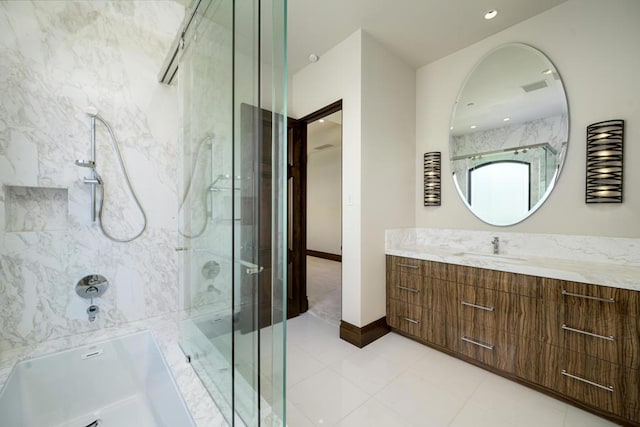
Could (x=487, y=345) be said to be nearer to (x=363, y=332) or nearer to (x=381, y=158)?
(x=363, y=332)

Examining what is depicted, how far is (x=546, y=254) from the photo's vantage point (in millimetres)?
1993

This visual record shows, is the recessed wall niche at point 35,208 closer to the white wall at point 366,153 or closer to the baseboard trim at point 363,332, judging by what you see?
the white wall at point 366,153

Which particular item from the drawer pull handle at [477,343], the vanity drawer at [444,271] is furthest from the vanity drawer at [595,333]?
the vanity drawer at [444,271]

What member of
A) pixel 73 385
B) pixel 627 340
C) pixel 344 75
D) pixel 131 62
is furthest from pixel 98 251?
pixel 627 340

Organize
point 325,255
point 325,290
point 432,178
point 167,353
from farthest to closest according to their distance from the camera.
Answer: point 325,255 < point 325,290 < point 432,178 < point 167,353

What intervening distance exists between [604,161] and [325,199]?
5197 millimetres

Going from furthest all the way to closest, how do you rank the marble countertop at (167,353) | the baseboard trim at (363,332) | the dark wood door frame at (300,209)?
the dark wood door frame at (300,209)
the baseboard trim at (363,332)
the marble countertop at (167,353)

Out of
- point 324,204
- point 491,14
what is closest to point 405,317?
point 491,14

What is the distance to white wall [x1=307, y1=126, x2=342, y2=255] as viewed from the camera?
6176 millimetres

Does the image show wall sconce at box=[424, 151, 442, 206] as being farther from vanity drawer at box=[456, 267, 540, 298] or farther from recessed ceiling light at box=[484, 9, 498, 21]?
recessed ceiling light at box=[484, 9, 498, 21]

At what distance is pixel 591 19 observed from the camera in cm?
179

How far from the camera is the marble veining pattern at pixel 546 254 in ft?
4.84

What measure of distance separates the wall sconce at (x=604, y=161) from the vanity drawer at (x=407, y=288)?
1.39 meters

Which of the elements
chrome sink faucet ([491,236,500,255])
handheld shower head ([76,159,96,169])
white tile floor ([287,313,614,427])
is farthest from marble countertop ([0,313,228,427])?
chrome sink faucet ([491,236,500,255])
